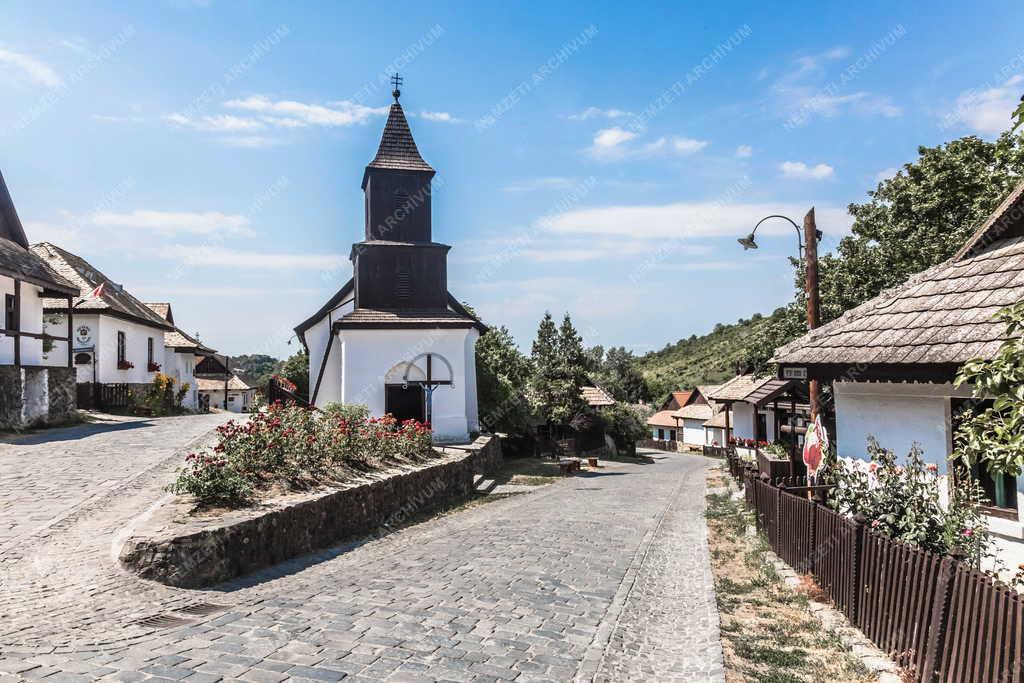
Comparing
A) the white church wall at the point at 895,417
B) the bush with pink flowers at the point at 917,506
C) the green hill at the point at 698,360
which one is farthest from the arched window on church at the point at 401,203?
the green hill at the point at 698,360

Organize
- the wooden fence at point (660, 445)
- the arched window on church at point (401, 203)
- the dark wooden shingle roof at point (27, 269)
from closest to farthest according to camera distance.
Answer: the dark wooden shingle roof at point (27, 269) → the arched window on church at point (401, 203) → the wooden fence at point (660, 445)

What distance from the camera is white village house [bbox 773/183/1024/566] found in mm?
7797

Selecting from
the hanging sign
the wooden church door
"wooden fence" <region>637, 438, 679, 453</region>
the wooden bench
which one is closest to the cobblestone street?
the hanging sign

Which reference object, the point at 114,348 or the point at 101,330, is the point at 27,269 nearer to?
the point at 101,330

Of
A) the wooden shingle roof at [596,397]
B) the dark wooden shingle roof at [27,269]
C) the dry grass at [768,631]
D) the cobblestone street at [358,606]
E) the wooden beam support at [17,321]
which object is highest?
the dark wooden shingle roof at [27,269]

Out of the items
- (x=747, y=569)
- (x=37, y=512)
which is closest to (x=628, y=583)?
(x=747, y=569)

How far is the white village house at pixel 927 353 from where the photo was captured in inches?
307

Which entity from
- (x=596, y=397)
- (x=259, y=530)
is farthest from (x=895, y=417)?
(x=596, y=397)

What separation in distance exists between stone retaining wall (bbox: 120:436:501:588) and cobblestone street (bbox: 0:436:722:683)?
254 millimetres

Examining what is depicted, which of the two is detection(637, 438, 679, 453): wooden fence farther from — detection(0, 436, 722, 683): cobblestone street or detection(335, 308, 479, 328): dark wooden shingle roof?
detection(0, 436, 722, 683): cobblestone street

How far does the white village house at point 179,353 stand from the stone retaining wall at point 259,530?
27.7 meters

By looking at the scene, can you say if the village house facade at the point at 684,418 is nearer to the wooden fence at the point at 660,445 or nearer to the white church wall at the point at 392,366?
the wooden fence at the point at 660,445

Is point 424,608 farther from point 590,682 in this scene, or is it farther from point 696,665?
point 696,665

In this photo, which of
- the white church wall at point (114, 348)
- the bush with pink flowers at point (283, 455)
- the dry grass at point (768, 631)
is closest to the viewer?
the dry grass at point (768, 631)
